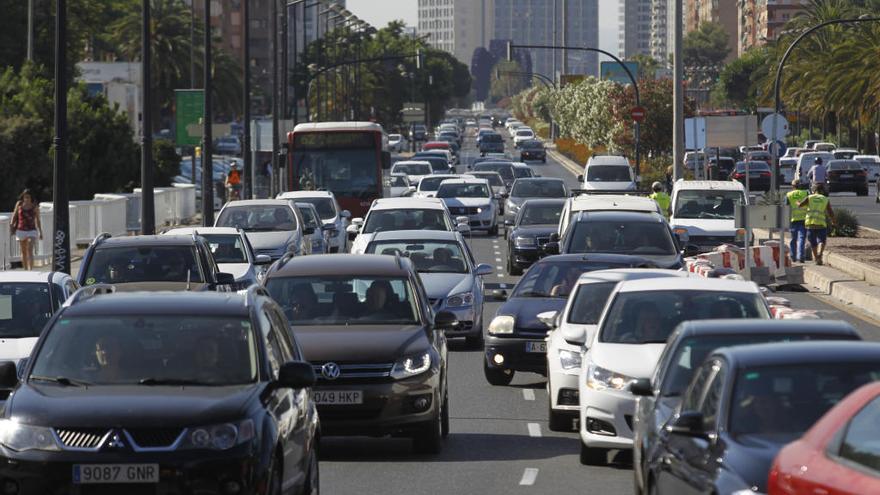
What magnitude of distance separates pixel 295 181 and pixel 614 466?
3486 cm

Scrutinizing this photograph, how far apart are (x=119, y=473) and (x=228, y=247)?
18.5 meters

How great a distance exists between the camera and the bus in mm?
49062

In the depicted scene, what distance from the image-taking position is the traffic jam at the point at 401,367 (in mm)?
9031

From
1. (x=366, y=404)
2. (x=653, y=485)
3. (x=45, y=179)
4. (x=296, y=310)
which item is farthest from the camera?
(x=45, y=179)

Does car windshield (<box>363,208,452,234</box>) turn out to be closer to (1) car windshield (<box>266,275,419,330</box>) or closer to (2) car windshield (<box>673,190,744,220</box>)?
(2) car windshield (<box>673,190,744,220</box>)

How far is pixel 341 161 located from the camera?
49.3m

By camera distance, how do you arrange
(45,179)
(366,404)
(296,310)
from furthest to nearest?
(45,179) → (296,310) → (366,404)

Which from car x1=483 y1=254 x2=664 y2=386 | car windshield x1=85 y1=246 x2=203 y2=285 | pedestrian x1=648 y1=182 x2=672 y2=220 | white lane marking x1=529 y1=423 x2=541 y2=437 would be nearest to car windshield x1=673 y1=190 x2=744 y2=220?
pedestrian x1=648 y1=182 x2=672 y2=220

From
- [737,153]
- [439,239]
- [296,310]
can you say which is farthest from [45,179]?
[737,153]

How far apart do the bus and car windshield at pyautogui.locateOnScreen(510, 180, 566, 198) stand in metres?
3.68

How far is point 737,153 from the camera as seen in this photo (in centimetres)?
10288

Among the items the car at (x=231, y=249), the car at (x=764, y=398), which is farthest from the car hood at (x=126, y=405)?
the car at (x=231, y=249)

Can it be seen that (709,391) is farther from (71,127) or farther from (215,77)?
(215,77)

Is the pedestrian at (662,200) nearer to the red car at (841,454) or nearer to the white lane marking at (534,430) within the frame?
the white lane marking at (534,430)
